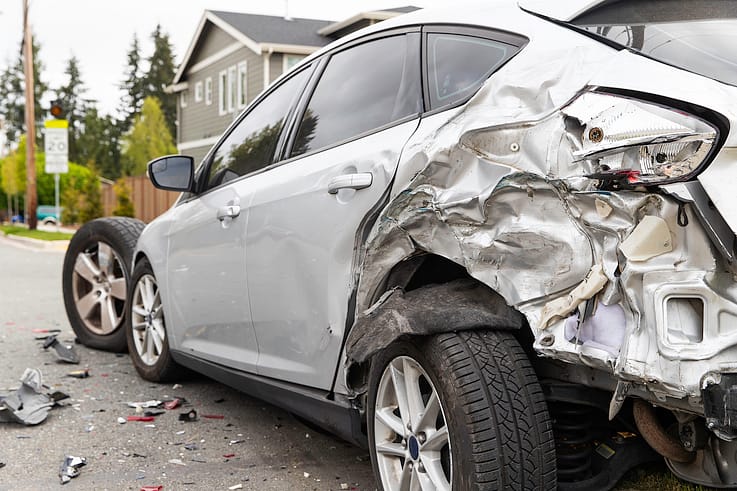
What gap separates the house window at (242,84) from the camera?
28.6m

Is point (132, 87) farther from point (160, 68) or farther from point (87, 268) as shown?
point (87, 268)

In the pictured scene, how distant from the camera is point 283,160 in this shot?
3.83 metres

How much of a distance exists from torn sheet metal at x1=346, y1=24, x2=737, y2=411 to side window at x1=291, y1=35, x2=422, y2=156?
1.46ft

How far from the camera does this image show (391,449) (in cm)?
291

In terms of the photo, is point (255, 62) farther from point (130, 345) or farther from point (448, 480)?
point (448, 480)

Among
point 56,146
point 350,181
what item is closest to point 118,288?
point 350,181

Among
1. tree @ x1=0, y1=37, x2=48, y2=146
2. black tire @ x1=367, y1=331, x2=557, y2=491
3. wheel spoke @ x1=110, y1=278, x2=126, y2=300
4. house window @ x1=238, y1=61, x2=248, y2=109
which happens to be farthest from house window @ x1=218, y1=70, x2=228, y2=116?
tree @ x1=0, y1=37, x2=48, y2=146

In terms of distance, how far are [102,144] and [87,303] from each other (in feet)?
242

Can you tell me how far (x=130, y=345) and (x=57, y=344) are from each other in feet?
2.89

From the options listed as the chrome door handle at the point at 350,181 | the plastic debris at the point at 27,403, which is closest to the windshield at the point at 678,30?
the chrome door handle at the point at 350,181

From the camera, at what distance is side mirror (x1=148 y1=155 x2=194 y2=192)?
4598 mm

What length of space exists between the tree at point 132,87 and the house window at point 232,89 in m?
52.0

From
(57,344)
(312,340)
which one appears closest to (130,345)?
(57,344)

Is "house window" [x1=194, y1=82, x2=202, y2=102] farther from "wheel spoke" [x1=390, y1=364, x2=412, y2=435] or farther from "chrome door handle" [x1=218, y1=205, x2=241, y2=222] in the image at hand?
"wheel spoke" [x1=390, y1=364, x2=412, y2=435]
